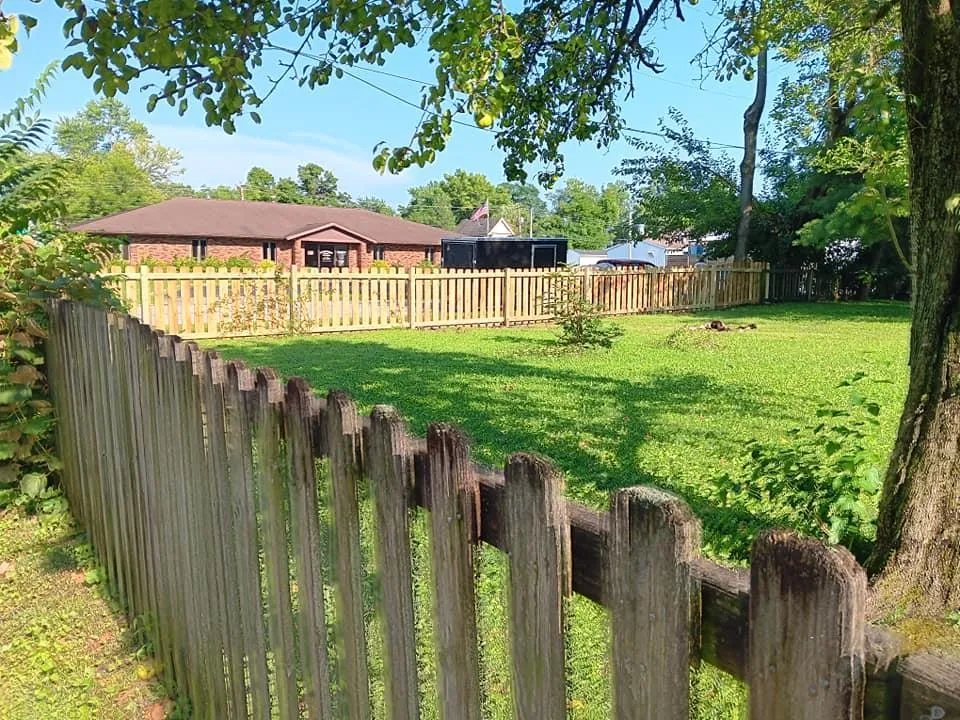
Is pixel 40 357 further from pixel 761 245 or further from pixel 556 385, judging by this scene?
pixel 761 245

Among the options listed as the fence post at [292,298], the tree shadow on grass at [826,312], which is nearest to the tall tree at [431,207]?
the tree shadow on grass at [826,312]

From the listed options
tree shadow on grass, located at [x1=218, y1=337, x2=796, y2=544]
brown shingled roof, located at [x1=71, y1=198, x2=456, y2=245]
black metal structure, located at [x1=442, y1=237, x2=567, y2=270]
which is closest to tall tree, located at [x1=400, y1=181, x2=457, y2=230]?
brown shingled roof, located at [x1=71, y1=198, x2=456, y2=245]

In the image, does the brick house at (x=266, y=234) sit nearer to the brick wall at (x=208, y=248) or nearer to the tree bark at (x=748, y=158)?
the brick wall at (x=208, y=248)

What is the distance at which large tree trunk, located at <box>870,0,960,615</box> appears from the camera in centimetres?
224

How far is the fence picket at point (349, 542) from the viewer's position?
1475 mm

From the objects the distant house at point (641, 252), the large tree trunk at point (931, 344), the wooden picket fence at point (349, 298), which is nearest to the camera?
the large tree trunk at point (931, 344)

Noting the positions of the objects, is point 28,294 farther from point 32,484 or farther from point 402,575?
point 402,575

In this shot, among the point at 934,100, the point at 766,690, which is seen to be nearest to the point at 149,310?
the point at 934,100

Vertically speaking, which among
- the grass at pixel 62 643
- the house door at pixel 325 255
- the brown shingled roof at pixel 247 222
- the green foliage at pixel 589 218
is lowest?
the grass at pixel 62 643

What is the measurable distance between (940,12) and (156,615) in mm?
3299

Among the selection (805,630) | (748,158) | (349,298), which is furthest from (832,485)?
(748,158)

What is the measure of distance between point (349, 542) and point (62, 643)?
6.88 feet

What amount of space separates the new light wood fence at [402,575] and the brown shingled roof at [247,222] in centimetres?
3544

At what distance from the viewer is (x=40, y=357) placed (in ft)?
13.3
